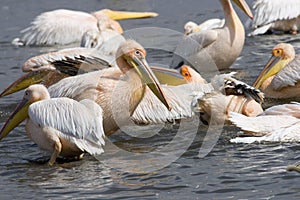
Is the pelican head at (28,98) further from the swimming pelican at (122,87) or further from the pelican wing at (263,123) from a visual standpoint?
the pelican wing at (263,123)

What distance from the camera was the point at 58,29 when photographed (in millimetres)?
11633

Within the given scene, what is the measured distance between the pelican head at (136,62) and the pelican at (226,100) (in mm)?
471

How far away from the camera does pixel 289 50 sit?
291 inches

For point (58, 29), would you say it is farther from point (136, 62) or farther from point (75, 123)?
point (75, 123)

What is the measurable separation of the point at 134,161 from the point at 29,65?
222 centimetres

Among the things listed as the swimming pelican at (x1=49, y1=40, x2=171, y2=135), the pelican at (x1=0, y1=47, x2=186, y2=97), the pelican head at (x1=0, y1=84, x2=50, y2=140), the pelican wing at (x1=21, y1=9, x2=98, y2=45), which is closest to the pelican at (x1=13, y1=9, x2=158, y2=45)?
the pelican wing at (x1=21, y1=9, x2=98, y2=45)

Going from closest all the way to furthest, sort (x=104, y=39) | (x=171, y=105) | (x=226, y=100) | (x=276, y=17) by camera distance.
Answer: (x=226, y=100) < (x=171, y=105) < (x=104, y=39) < (x=276, y=17)

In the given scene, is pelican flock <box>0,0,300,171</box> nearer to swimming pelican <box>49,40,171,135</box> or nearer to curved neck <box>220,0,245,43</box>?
swimming pelican <box>49,40,171,135</box>

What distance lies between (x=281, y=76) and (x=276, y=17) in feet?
13.6

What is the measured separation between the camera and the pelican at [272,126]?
5.47 metres

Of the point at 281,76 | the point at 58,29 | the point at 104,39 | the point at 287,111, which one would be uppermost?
the point at 287,111

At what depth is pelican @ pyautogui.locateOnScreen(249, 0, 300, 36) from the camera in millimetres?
10891

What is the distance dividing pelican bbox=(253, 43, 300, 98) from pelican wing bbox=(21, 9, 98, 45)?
184 inches

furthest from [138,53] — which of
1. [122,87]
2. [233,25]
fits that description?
[233,25]
